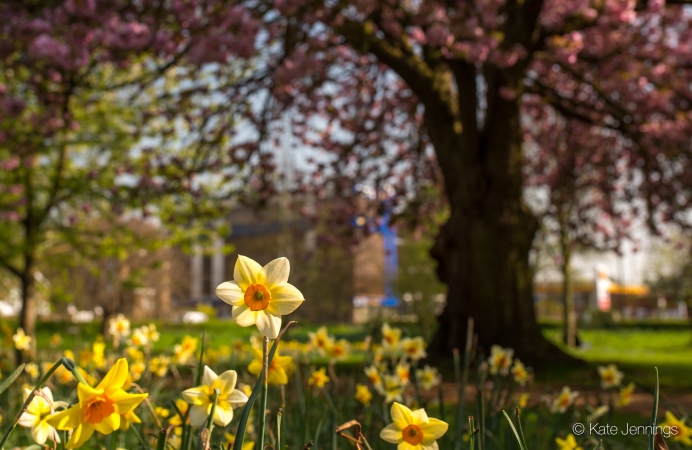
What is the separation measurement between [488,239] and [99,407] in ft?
25.2

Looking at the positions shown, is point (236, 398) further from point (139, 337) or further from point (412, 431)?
point (139, 337)

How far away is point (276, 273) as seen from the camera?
4.21ft

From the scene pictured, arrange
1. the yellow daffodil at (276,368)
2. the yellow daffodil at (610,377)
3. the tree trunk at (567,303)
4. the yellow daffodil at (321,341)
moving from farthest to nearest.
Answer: the tree trunk at (567,303)
the yellow daffodil at (610,377)
the yellow daffodil at (321,341)
the yellow daffodil at (276,368)

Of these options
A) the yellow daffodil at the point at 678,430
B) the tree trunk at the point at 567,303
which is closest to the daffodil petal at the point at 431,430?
the yellow daffodil at the point at 678,430

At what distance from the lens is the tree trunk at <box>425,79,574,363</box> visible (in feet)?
27.4

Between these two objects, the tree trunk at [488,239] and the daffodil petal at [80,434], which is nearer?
the daffodil petal at [80,434]

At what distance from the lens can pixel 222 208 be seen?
9508mm

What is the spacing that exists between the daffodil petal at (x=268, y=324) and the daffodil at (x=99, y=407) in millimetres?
254

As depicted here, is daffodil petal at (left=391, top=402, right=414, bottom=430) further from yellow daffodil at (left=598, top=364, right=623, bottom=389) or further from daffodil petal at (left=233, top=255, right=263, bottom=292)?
yellow daffodil at (left=598, top=364, right=623, bottom=389)

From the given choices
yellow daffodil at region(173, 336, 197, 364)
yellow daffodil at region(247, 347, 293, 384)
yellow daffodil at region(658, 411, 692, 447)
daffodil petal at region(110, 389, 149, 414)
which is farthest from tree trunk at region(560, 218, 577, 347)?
daffodil petal at region(110, 389, 149, 414)

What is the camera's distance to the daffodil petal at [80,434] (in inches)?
46.0

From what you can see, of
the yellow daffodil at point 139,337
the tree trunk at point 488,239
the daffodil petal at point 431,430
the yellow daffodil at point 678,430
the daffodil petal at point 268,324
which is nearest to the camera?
the daffodil petal at point 268,324

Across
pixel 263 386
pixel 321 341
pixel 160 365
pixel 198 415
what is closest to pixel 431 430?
pixel 263 386

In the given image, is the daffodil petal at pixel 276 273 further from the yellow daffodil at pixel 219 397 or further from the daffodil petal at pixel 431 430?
the daffodil petal at pixel 431 430
